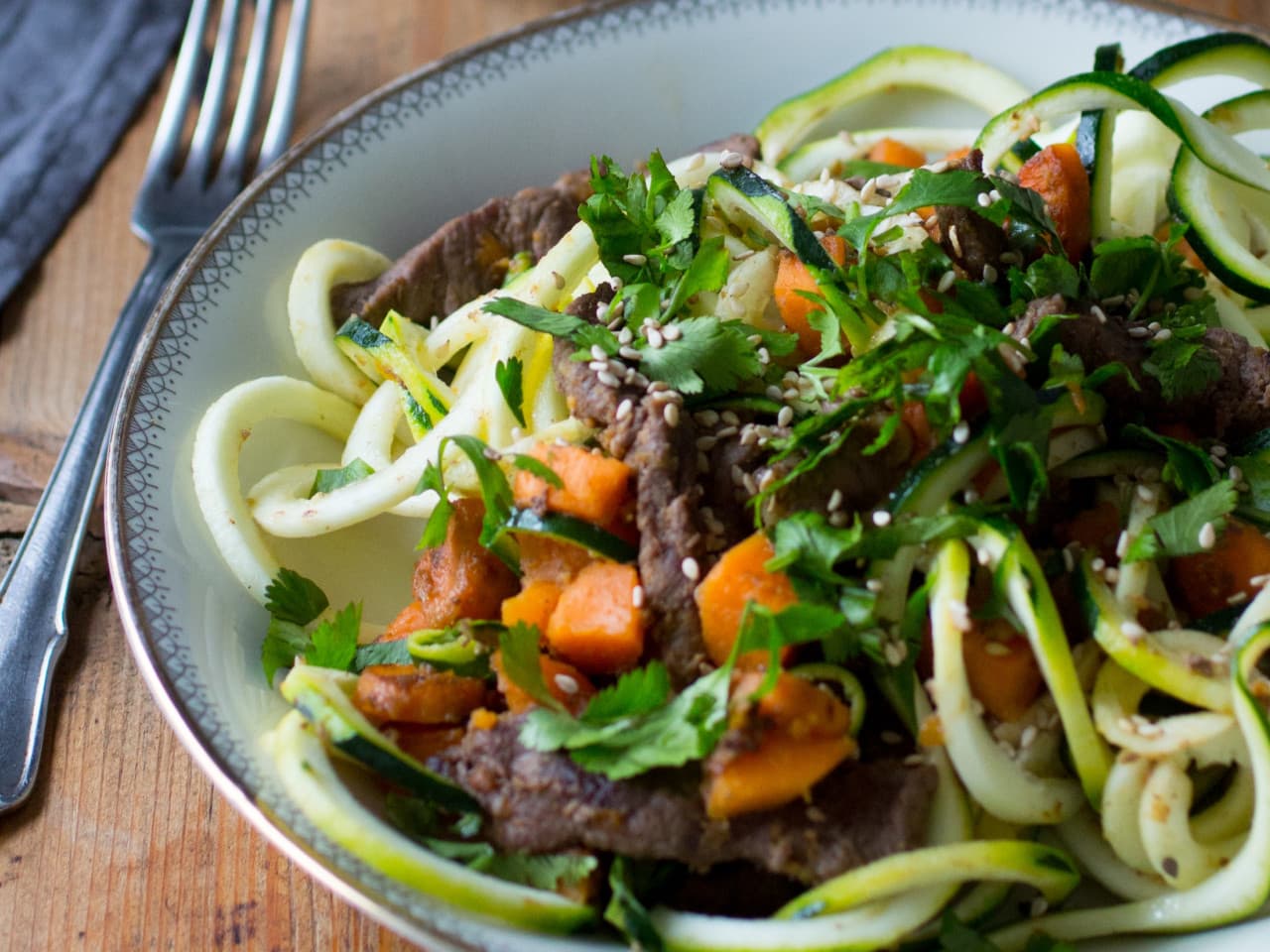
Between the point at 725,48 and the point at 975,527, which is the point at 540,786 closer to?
the point at 975,527

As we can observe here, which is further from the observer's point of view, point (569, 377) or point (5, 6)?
point (5, 6)

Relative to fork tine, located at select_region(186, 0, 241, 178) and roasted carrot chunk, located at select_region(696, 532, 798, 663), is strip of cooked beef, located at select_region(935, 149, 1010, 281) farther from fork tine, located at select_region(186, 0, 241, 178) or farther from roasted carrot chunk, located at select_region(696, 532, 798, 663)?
fork tine, located at select_region(186, 0, 241, 178)

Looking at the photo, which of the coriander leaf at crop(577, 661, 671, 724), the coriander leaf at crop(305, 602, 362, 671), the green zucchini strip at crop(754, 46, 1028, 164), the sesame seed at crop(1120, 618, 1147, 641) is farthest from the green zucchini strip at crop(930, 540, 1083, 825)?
the green zucchini strip at crop(754, 46, 1028, 164)

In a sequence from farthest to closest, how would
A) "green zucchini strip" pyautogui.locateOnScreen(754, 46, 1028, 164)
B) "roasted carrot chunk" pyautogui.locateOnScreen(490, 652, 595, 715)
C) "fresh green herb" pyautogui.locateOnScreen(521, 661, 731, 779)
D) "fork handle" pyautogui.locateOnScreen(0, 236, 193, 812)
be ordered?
"green zucchini strip" pyautogui.locateOnScreen(754, 46, 1028, 164) < "fork handle" pyautogui.locateOnScreen(0, 236, 193, 812) < "roasted carrot chunk" pyautogui.locateOnScreen(490, 652, 595, 715) < "fresh green herb" pyautogui.locateOnScreen(521, 661, 731, 779)

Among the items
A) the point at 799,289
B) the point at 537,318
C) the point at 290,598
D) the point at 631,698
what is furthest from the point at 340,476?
the point at 799,289

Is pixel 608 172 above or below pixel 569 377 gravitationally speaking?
above

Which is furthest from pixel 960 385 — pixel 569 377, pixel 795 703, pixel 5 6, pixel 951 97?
pixel 5 6
